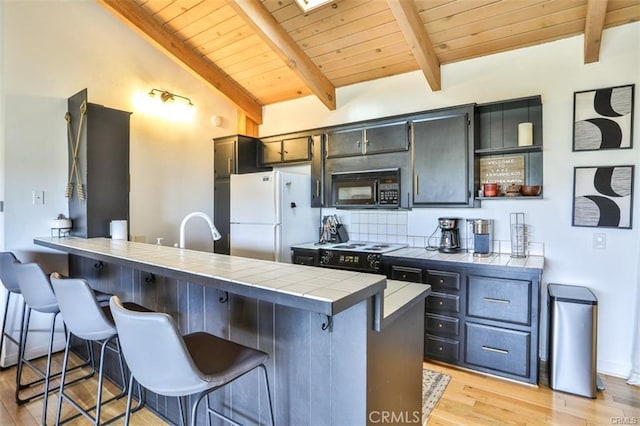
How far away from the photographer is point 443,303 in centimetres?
261

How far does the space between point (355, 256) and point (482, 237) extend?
43.3 inches

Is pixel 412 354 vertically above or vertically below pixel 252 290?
below

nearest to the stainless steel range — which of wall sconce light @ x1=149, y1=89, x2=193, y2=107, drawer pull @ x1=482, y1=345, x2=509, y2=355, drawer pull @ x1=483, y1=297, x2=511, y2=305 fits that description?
drawer pull @ x1=483, y1=297, x2=511, y2=305

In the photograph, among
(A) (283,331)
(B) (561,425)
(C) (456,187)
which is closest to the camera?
(A) (283,331)

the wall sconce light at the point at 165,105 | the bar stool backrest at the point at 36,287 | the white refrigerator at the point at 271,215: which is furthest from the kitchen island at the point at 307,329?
the wall sconce light at the point at 165,105

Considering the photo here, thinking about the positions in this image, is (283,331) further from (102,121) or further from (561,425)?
(102,121)

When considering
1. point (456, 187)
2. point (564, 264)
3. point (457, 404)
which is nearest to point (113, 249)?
point (457, 404)

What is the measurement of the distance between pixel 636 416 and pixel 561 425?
52 centimetres

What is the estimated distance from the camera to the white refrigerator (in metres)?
3.40

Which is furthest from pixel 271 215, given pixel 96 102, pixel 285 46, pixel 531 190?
pixel 531 190

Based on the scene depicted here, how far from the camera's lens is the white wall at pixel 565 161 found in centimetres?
246

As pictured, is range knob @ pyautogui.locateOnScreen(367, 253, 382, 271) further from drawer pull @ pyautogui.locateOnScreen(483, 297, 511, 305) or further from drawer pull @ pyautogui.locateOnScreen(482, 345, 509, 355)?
drawer pull @ pyautogui.locateOnScreen(482, 345, 509, 355)

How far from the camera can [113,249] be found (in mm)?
2064

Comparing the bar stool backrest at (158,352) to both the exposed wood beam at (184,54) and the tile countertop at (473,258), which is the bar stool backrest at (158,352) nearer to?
the tile countertop at (473,258)
